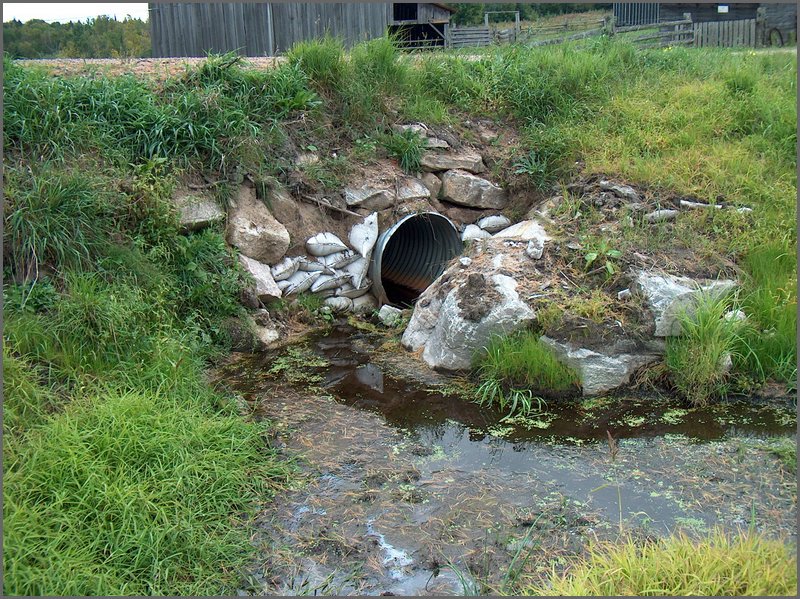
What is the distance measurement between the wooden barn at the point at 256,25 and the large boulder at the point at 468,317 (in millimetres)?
6496

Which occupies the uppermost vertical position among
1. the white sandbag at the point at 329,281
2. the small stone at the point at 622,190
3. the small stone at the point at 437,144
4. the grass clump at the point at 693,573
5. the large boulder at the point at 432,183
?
the small stone at the point at 437,144

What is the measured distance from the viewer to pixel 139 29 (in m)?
12.7

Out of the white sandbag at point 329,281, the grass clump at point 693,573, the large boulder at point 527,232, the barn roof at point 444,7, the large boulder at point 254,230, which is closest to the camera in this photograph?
the grass clump at point 693,573

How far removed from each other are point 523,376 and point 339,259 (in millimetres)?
2805

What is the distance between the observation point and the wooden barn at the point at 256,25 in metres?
12.1

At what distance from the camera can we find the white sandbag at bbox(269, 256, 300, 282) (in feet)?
24.7

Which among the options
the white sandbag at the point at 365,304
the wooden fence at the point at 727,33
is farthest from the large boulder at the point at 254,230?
the wooden fence at the point at 727,33

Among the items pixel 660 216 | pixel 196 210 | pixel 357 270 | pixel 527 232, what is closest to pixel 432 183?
pixel 357 270

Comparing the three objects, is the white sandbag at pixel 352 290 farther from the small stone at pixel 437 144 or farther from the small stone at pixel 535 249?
the small stone at pixel 535 249

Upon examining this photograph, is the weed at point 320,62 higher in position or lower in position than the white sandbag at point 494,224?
higher

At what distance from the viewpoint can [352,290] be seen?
802cm

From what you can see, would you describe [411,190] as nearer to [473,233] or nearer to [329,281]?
[473,233]

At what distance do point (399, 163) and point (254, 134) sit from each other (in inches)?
70.6

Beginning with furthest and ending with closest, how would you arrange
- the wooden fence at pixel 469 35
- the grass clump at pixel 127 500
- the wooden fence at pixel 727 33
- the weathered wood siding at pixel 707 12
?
the weathered wood siding at pixel 707 12 < the wooden fence at pixel 469 35 < the wooden fence at pixel 727 33 < the grass clump at pixel 127 500
